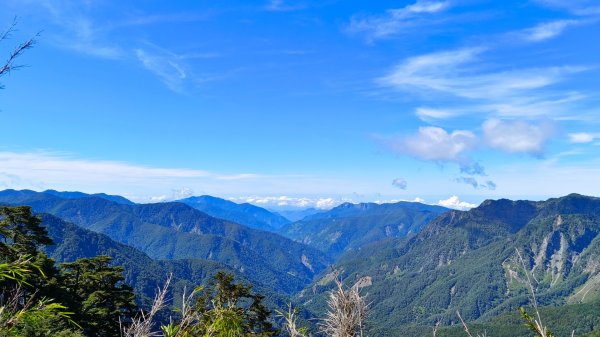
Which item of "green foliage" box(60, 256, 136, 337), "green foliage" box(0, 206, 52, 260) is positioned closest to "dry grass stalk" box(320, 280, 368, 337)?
"green foliage" box(60, 256, 136, 337)

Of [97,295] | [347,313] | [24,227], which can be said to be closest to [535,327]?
[347,313]

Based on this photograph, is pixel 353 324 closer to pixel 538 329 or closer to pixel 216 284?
pixel 538 329

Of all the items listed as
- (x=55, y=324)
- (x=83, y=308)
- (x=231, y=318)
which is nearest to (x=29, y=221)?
(x=83, y=308)

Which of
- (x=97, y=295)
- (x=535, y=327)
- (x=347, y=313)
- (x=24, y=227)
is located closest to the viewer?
(x=535, y=327)

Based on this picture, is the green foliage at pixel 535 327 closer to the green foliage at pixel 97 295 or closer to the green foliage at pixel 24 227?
the green foliage at pixel 97 295

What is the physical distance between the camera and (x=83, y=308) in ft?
130

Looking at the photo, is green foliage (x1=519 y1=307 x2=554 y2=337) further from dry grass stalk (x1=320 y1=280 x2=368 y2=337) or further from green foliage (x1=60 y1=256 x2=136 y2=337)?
green foliage (x1=60 y1=256 x2=136 y2=337)

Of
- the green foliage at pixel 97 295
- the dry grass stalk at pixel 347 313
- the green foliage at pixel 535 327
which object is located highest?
the green foliage at pixel 535 327

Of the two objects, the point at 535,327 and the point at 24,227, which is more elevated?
the point at 535,327

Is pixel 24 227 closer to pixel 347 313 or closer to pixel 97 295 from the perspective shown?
pixel 97 295

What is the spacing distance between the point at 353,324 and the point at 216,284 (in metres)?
37.3

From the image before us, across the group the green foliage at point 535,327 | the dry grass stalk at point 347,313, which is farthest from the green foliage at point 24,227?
the green foliage at point 535,327

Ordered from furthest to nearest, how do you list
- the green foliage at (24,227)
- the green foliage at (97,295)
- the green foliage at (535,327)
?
the green foliage at (24,227)
the green foliage at (97,295)
the green foliage at (535,327)

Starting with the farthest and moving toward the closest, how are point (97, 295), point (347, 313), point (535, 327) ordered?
point (97, 295) < point (347, 313) < point (535, 327)
